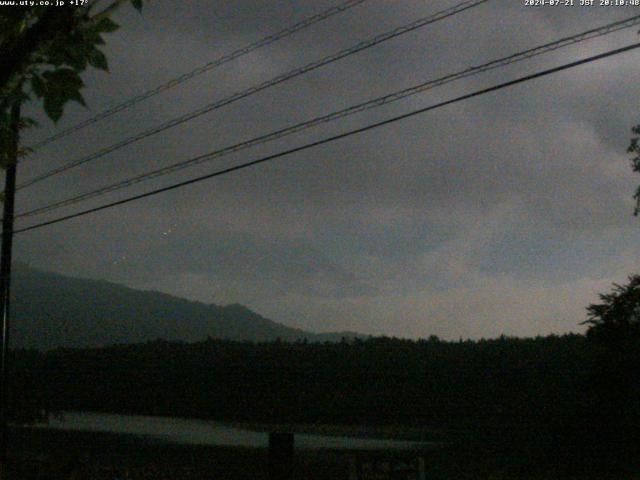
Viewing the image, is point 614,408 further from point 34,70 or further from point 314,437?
point 34,70

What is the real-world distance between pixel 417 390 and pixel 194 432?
27183mm

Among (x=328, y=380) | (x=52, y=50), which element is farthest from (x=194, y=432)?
(x=52, y=50)

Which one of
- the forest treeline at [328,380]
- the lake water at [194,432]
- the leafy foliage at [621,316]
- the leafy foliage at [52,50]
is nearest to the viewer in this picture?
the leafy foliage at [52,50]

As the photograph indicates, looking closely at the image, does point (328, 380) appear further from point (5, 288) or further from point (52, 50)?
point (52, 50)

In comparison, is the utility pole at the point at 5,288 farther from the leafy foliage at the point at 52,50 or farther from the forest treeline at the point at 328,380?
the forest treeline at the point at 328,380

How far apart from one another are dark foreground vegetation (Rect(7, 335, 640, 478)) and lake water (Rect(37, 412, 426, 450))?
138 inches

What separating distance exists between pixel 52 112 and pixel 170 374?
82.3 meters

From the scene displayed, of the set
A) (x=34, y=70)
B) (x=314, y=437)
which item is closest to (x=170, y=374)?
(x=314, y=437)

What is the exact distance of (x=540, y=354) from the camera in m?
68.9

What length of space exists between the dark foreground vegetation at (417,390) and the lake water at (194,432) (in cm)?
350

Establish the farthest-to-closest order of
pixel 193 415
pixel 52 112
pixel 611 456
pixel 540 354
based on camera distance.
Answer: pixel 540 354, pixel 193 415, pixel 611 456, pixel 52 112

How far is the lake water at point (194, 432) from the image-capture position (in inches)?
1407

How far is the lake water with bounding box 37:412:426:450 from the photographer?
35.8m

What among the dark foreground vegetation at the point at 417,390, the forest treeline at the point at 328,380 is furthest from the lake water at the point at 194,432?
the forest treeline at the point at 328,380
